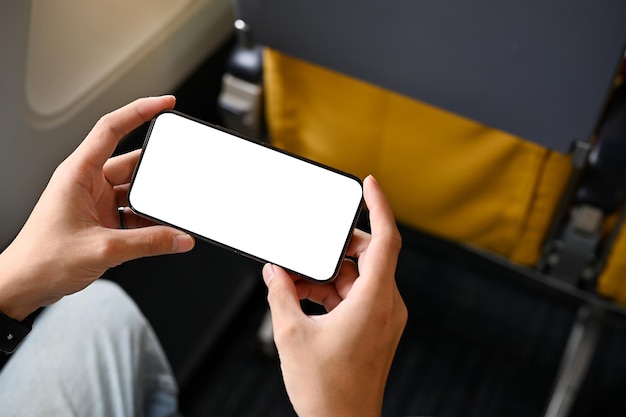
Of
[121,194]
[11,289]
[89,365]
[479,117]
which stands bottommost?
[89,365]

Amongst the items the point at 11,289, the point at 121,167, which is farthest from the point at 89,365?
the point at 121,167

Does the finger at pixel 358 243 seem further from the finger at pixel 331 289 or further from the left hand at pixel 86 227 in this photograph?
the left hand at pixel 86 227

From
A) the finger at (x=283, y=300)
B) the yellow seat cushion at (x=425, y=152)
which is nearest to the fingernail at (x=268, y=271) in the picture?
the finger at (x=283, y=300)

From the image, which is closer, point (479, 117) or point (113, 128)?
point (113, 128)

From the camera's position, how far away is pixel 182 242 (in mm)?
597

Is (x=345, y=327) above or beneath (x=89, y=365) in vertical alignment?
above

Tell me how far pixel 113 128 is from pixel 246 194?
0.13 metres

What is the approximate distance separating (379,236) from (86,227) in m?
0.24

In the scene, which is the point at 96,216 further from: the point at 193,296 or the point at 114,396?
the point at 193,296

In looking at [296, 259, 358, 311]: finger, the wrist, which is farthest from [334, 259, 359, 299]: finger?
the wrist

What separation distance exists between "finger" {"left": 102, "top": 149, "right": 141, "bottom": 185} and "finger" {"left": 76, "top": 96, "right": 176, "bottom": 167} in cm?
1

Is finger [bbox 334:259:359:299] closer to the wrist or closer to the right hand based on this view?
the right hand

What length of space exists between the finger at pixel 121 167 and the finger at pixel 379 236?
179 mm

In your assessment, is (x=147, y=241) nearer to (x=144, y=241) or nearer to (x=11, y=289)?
(x=144, y=241)
